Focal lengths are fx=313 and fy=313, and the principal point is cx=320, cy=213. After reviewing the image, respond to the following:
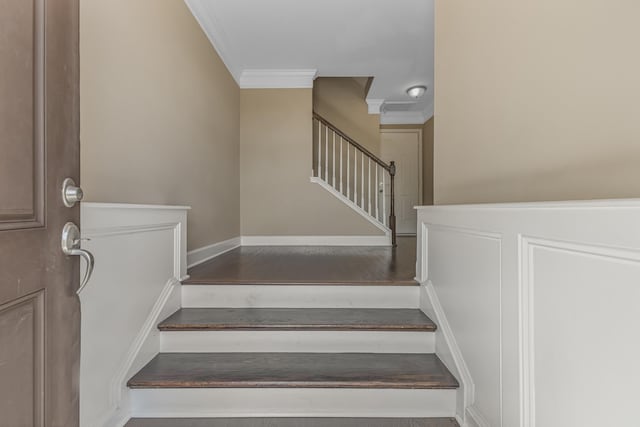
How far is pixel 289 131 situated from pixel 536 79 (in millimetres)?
3476

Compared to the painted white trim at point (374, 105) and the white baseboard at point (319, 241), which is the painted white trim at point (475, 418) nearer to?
the white baseboard at point (319, 241)

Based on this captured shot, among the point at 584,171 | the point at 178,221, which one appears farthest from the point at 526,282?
the point at 178,221

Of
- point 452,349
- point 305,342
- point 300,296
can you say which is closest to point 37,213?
point 305,342

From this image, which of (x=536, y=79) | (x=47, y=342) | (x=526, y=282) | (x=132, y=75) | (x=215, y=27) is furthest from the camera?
(x=215, y=27)

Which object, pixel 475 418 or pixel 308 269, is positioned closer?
pixel 475 418

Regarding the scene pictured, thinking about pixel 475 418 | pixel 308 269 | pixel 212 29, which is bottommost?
pixel 475 418

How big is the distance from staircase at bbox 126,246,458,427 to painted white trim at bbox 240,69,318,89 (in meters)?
3.12

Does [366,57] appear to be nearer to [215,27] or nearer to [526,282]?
[215,27]

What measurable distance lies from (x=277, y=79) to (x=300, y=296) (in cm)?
326

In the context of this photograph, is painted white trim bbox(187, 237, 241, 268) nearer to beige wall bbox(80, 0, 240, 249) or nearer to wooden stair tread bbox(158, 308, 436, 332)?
beige wall bbox(80, 0, 240, 249)

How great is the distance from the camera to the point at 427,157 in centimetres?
595

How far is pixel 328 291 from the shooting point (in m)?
2.01

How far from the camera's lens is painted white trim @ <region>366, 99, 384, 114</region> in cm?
533

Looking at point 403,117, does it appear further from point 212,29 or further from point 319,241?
point 212,29
